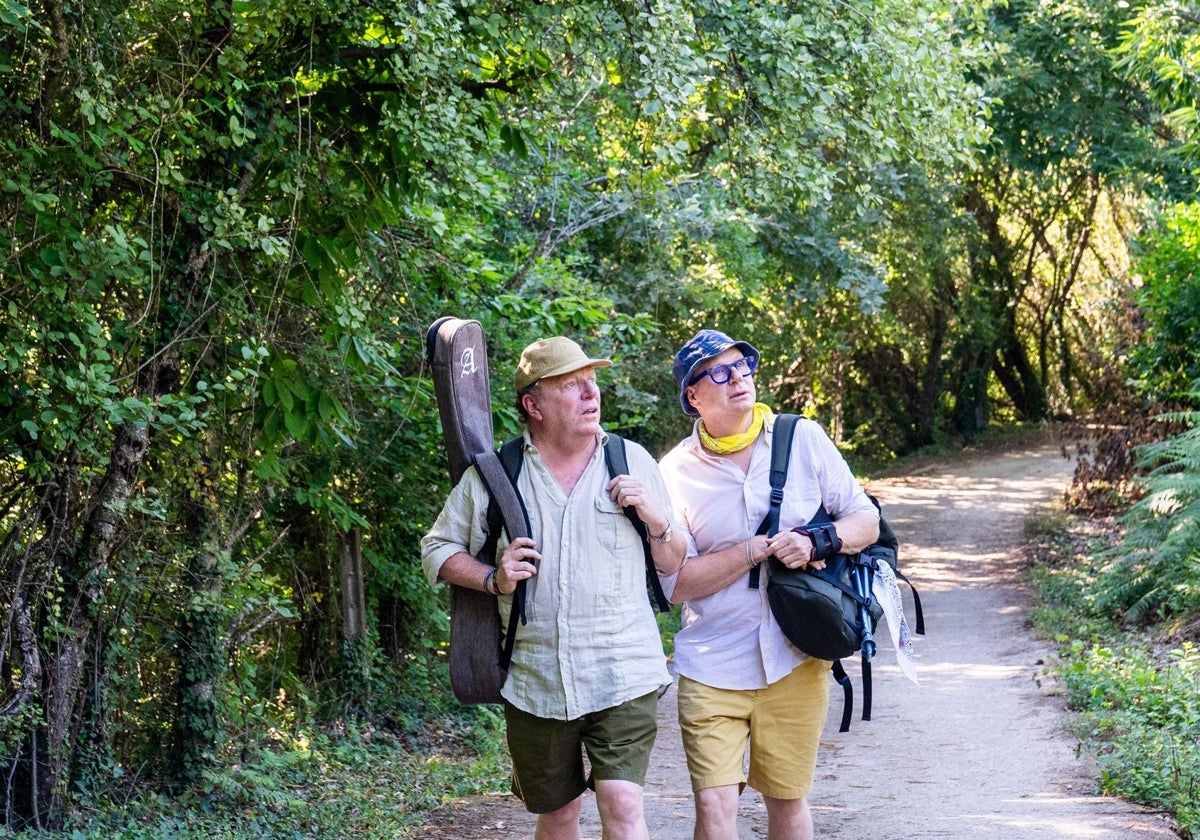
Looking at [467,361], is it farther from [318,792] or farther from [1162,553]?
[1162,553]

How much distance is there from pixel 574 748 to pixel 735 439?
1.20 metres

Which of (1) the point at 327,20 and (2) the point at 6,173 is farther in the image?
(1) the point at 327,20

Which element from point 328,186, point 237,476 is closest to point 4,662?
point 237,476

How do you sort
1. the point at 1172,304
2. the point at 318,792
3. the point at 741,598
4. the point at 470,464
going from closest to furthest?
the point at 470,464 → the point at 741,598 → the point at 318,792 → the point at 1172,304

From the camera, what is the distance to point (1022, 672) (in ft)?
35.2

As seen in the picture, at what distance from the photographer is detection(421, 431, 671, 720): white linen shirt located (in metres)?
4.04

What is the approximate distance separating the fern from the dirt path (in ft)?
2.95

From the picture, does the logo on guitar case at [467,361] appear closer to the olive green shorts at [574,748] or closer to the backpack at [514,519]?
the backpack at [514,519]

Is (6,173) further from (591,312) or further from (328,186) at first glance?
(591,312)

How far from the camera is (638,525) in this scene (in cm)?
418

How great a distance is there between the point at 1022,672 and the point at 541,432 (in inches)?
305

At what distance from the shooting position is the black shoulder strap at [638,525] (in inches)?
165

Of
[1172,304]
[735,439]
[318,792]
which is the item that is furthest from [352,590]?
[1172,304]

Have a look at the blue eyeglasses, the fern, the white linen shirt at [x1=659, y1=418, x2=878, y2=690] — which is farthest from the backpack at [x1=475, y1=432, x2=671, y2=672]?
the fern
